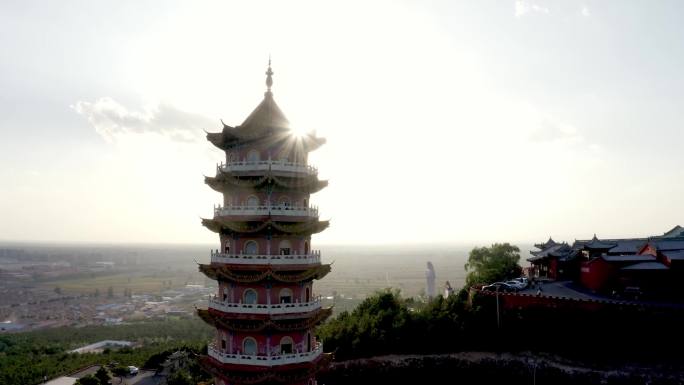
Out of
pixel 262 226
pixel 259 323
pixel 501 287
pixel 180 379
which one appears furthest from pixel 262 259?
pixel 501 287

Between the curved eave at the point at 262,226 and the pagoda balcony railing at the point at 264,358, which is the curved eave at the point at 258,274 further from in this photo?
the pagoda balcony railing at the point at 264,358

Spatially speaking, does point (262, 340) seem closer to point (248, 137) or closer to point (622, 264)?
point (248, 137)

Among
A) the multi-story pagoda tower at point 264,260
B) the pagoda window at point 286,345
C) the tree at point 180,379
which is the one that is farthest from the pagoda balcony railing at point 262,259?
the tree at point 180,379

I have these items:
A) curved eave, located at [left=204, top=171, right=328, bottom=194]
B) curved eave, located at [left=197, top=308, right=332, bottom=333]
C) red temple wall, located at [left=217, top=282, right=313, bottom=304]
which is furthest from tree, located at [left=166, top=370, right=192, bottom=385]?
curved eave, located at [left=204, top=171, right=328, bottom=194]

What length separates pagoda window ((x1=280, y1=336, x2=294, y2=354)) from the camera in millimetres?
30344

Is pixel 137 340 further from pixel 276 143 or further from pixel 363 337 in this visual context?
pixel 276 143

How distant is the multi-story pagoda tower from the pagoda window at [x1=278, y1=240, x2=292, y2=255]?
6cm

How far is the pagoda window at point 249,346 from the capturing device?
98.6 ft

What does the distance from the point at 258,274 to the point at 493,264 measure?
35.5 meters

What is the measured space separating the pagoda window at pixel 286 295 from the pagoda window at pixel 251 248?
2.67m

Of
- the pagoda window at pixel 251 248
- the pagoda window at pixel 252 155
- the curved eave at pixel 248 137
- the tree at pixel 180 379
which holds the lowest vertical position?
the tree at pixel 180 379

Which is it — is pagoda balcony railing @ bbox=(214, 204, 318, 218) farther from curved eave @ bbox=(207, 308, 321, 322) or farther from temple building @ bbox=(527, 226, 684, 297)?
temple building @ bbox=(527, 226, 684, 297)

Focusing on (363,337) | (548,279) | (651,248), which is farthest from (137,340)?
(651,248)

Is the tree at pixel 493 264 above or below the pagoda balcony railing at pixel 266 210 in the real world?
below
